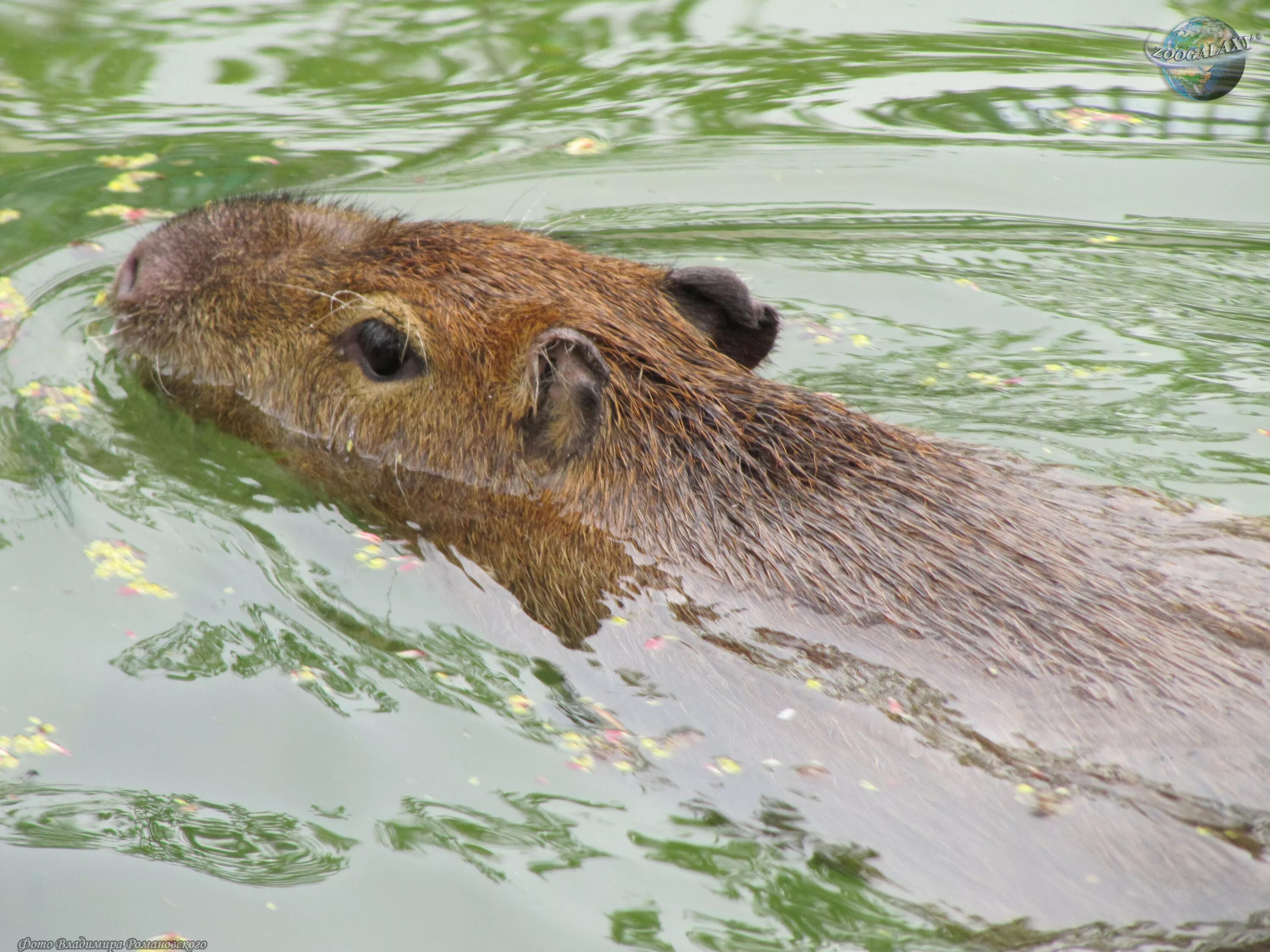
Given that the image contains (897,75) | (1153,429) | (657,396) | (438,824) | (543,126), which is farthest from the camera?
(897,75)

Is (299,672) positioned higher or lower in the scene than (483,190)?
lower

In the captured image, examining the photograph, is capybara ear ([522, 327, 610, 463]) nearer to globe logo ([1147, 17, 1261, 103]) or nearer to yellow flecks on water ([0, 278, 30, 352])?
yellow flecks on water ([0, 278, 30, 352])

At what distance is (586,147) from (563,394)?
10.4 ft

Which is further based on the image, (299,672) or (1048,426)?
(1048,426)

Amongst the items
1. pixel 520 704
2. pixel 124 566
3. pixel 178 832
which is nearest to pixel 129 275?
pixel 124 566

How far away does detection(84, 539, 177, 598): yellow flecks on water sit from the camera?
4082 mm

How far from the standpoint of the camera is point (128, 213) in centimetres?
622

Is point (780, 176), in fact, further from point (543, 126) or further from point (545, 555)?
point (545, 555)

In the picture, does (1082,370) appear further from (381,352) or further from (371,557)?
(371,557)

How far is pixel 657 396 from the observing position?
13.5 ft

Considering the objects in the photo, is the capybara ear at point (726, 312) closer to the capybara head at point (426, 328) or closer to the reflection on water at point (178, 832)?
the capybara head at point (426, 328)

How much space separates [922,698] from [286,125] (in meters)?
4.73

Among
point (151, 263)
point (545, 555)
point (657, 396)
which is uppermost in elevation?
point (151, 263)

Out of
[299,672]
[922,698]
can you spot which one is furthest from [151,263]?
[922,698]
